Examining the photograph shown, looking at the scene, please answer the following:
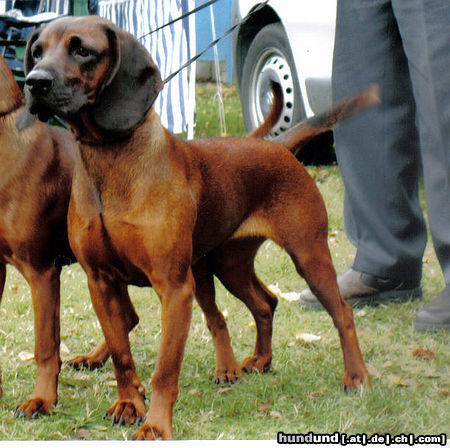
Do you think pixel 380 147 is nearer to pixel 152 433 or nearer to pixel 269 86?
pixel 152 433

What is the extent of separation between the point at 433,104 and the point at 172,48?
4.02 m

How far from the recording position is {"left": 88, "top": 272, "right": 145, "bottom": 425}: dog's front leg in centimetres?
272

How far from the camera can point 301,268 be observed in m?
3.13

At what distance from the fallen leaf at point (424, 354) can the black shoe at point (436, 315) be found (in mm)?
267

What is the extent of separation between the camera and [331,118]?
3242 millimetres

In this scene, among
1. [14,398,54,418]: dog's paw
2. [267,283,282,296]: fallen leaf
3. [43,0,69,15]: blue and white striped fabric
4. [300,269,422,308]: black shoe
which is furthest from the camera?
[43,0,69,15]: blue and white striped fabric

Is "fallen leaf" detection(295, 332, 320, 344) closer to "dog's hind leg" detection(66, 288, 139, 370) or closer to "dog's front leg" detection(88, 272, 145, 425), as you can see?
"dog's hind leg" detection(66, 288, 139, 370)

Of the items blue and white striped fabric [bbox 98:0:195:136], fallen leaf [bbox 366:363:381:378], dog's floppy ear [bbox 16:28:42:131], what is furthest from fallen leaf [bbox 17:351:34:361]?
blue and white striped fabric [bbox 98:0:195:136]

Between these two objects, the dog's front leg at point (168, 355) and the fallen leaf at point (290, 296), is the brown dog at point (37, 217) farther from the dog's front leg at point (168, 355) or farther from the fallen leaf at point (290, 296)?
the fallen leaf at point (290, 296)

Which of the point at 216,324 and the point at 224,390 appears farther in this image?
the point at 216,324

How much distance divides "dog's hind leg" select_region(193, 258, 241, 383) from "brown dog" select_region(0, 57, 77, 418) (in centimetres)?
65

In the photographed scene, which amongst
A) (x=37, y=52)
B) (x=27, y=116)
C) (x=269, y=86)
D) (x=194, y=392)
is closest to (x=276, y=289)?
(x=194, y=392)

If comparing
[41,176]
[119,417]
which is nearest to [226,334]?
[119,417]

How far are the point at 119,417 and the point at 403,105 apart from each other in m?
2.43
